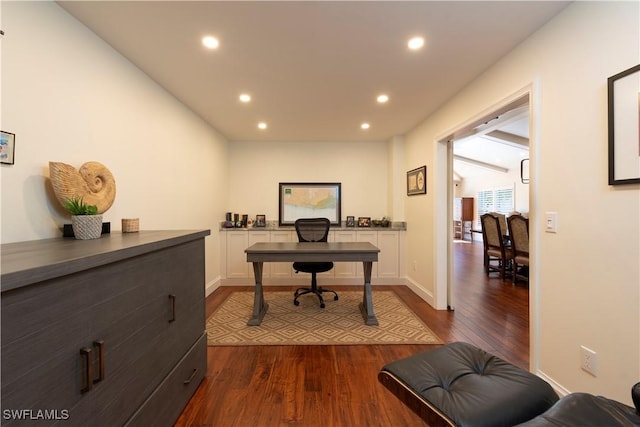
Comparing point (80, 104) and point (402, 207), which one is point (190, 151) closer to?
point (80, 104)

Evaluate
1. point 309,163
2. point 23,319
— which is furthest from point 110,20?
point 309,163

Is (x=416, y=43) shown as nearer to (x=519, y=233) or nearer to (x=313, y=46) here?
(x=313, y=46)

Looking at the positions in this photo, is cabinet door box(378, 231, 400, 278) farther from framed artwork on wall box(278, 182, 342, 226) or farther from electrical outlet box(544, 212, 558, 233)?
electrical outlet box(544, 212, 558, 233)

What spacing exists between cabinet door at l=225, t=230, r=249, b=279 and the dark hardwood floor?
194cm

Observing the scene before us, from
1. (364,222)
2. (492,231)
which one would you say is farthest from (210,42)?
(492,231)

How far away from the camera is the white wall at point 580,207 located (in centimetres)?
129

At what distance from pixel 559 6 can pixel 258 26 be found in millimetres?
1833

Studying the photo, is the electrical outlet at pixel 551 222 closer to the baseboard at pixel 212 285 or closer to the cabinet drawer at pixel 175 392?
the cabinet drawer at pixel 175 392

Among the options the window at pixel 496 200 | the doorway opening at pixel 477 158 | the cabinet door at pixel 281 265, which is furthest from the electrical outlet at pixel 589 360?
the window at pixel 496 200

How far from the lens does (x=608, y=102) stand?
1342 mm

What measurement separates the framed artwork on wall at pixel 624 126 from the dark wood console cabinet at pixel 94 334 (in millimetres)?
2344

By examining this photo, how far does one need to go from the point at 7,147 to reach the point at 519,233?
5554 millimetres

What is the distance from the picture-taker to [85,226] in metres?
1.42

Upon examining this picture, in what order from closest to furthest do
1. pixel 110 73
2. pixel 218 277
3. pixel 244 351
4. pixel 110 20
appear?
pixel 110 20
pixel 110 73
pixel 244 351
pixel 218 277
